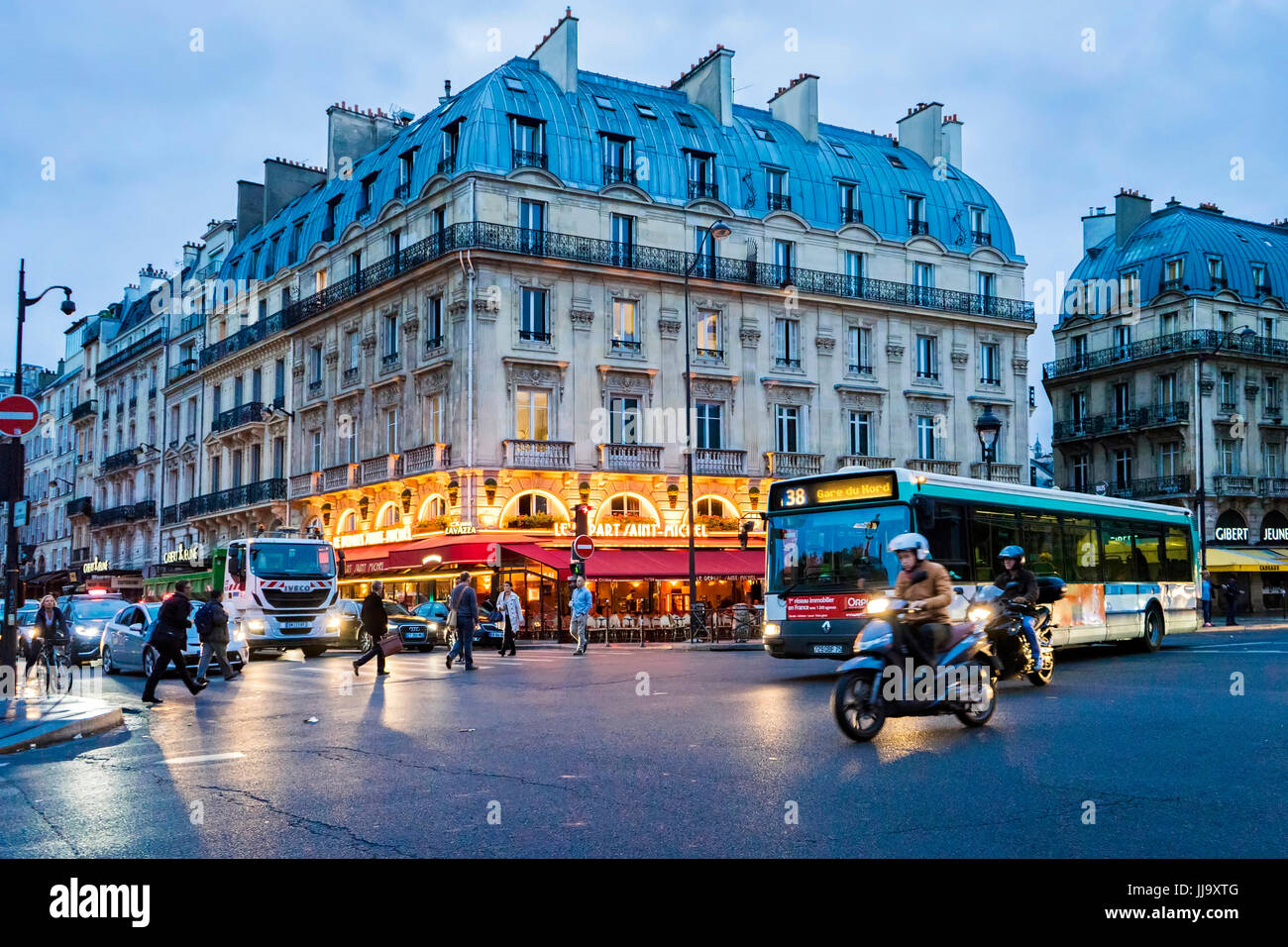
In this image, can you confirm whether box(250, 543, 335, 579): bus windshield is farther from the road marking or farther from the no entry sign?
the road marking

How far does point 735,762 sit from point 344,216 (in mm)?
38898

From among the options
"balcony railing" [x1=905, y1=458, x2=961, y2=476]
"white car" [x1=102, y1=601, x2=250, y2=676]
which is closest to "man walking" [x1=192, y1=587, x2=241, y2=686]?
"white car" [x1=102, y1=601, x2=250, y2=676]

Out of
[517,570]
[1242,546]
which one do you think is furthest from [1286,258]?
[517,570]

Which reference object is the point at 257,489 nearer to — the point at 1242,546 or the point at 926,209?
the point at 926,209

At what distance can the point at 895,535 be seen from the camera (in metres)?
15.6

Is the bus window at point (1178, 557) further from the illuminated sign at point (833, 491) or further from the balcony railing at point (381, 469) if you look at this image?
the balcony railing at point (381, 469)

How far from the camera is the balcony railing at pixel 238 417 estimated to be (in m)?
47.7

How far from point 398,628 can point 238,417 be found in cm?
2369

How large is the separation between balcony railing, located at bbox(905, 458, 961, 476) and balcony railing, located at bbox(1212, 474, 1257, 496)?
47.9 feet

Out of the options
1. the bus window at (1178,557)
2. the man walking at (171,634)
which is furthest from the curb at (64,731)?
the bus window at (1178,557)

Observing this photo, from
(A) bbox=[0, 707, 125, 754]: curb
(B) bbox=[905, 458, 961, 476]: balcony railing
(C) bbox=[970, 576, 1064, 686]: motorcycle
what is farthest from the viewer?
(B) bbox=[905, 458, 961, 476]: balcony railing

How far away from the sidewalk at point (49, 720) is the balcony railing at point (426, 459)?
74.0ft

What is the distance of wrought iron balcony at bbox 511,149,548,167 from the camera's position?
3775 cm
